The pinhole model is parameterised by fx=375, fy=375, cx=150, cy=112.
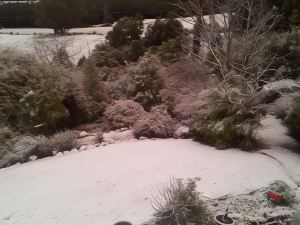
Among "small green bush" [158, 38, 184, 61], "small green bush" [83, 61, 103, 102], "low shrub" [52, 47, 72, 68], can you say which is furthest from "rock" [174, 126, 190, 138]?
"low shrub" [52, 47, 72, 68]

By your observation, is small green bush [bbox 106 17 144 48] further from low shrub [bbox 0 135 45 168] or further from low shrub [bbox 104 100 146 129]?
low shrub [bbox 0 135 45 168]

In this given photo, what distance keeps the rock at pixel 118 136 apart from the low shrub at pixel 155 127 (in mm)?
175

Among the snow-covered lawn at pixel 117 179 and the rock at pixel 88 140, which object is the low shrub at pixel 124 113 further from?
the snow-covered lawn at pixel 117 179

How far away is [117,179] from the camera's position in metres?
5.96

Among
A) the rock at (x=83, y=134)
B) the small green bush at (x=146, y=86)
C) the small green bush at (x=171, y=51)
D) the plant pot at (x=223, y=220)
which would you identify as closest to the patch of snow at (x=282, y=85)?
the small green bush at (x=146, y=86)

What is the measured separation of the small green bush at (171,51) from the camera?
11.9 metres

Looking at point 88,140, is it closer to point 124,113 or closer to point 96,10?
point 124,113

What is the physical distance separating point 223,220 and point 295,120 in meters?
3.16

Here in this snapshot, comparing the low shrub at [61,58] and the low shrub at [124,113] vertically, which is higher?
the low shrub at [61,58]

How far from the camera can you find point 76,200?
5449 mm

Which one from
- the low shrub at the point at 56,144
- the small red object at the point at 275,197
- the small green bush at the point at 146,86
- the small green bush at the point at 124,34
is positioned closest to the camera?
A: the small red object at the point at 275,197

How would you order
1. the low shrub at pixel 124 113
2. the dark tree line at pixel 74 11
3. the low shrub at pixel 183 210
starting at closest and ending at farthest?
the low shrub at pixel 183 210
the low shrub at pixel 124 113
the dark tree line at pixel 74 11

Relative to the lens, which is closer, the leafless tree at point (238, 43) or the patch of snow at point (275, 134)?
the patch of snow at point (275, 134)

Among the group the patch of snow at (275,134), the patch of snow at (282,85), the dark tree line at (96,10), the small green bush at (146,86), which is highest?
the dark tree line at (96,10)
